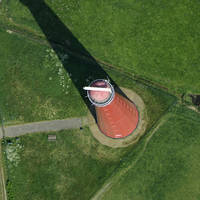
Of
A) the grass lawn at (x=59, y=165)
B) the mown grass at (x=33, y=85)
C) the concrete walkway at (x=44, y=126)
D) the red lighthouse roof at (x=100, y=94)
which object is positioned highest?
the red lighthouse roof at (x=100, y=94)

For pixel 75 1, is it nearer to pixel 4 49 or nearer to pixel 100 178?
pixel 4 49

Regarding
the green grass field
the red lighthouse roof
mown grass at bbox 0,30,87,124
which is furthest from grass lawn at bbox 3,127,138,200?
the red lighthouse roof

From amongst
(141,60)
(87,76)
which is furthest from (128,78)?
(87,76)

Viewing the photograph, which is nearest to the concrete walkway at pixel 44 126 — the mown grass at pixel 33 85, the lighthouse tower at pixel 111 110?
the mown grass at pixel 33 85

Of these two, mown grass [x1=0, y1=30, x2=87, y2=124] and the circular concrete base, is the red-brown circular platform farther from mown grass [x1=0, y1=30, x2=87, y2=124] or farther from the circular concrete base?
mown grass [x1=0, y1=30, x2=87, y2=124]

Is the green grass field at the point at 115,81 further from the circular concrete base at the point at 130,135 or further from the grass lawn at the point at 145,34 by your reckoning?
the circular concrete base at the point at 130,135

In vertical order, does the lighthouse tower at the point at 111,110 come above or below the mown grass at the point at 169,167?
above

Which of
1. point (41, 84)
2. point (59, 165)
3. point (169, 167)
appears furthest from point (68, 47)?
point (169, 167)
